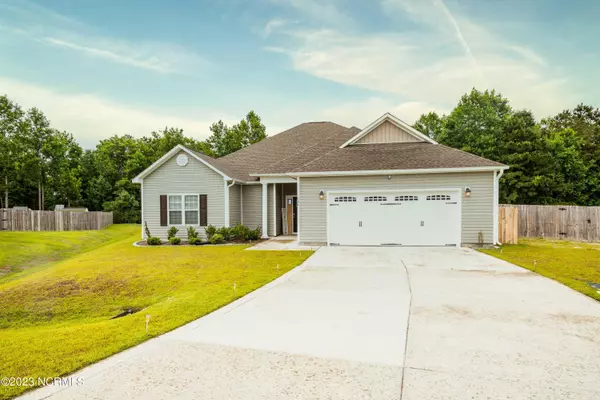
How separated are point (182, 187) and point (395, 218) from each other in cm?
961

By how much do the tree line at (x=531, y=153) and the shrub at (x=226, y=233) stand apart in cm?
2165

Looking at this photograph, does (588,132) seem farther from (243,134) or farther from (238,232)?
(238,232)

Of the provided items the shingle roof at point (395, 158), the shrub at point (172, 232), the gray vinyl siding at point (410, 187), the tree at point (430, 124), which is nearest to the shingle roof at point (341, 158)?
the shingle roof at point (395, 158)

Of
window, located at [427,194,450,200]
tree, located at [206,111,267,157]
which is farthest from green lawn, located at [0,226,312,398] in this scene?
tree, located at [206,111,267,157]

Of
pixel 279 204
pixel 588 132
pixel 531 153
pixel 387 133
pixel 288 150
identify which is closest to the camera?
pixel 387 133

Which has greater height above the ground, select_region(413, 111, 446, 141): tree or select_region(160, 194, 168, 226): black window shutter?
select_region(413, 111, 446, 141): tree

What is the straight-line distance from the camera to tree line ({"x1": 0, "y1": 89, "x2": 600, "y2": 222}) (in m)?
26.7

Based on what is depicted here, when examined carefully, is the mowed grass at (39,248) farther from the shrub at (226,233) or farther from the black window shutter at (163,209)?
the shrub at (226,233)

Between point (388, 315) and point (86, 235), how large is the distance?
21.2m

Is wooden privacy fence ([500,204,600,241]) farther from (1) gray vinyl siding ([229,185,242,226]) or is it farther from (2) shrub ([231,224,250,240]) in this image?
(1) gray vinyl siding ([229,185,242,226])

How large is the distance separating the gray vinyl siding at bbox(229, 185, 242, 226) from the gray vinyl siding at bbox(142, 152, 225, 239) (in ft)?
1.26

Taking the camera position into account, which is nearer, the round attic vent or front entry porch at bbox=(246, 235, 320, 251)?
front entry porch at bbox=(246, 235, 320, 251)

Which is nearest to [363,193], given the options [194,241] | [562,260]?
[562,260]

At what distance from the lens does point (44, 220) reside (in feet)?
77.9
